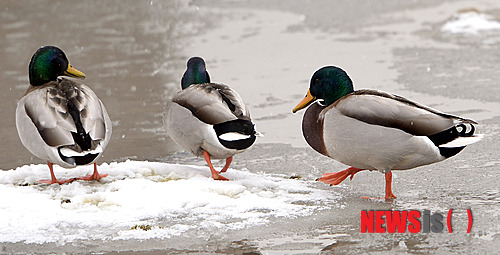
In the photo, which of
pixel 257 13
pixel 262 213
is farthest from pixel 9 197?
pixel 257 13

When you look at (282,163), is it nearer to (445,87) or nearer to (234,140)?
(234,140)

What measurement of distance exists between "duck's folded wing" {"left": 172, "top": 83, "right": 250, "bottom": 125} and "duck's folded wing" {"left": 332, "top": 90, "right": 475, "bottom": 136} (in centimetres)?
71

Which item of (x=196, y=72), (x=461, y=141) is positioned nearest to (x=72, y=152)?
(x=196, y=72)

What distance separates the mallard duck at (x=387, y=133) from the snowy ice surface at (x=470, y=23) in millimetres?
6250

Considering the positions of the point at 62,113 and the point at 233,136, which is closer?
the point at 62,113

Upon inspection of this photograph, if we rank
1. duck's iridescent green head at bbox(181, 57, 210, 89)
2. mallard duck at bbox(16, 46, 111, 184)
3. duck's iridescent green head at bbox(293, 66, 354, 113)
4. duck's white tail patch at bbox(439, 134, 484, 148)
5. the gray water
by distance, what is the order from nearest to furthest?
the gray water < duck's white tail patch at bbox(439, 134, 484, 148) < mallard duck at bbox(16, 46, 111, 184) < duck's iridescent green head at bbox(293, 66, 354, 113) < duck's iridescent green head at bbox(181, 57, 210, 89)

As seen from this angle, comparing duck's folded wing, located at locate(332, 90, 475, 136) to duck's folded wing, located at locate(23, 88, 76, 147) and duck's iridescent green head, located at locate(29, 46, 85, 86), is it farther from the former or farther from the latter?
duck's iridescent green head, located at locate(29, 46, 85, 86)

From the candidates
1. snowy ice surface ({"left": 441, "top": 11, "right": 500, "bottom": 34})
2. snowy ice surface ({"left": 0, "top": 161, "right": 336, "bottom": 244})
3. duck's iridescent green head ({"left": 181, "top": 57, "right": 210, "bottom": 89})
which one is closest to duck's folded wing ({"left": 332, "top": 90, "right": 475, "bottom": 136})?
snowy ice surface ({"left": 0, "top": 161, "right": 336, "bottom": 244})

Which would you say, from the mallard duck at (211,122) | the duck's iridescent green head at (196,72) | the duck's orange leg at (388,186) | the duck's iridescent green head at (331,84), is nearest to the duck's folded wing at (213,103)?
the mallard duck at (211,122)

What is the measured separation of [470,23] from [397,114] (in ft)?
22.0

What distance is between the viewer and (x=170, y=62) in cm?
1036

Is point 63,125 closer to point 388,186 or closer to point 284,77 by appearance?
point 388,186

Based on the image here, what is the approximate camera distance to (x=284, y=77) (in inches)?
365

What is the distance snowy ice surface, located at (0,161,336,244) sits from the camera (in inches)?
174
